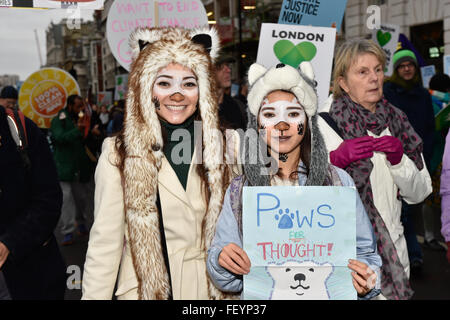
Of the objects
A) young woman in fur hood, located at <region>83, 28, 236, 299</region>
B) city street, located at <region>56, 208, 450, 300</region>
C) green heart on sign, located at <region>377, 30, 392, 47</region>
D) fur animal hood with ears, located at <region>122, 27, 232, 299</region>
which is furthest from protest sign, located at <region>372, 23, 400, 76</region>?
young woman in fur hood, located at <region>83, 28, 236, 299</region>

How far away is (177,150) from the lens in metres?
2.57

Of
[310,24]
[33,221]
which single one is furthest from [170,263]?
[310,24]

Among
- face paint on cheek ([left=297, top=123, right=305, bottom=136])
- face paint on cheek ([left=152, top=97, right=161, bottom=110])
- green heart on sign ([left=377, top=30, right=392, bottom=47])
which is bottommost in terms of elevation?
face paint on cheek ([left=297, top=123, right=305, bottom=136])

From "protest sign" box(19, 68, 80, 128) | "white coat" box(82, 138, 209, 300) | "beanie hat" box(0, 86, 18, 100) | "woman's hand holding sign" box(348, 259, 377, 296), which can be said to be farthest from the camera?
"beanie hat" box(0, 86, 18, 100)

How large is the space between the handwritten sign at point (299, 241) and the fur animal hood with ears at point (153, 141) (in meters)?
0.53

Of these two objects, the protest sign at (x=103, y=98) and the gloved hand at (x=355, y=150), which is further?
the protest sign at (x=103, y=98)

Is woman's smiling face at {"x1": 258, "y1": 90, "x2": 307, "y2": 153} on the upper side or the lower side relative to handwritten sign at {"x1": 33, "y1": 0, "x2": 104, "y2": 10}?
lower

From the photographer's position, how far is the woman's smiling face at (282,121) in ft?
6.91

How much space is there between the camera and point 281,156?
214 centimetres

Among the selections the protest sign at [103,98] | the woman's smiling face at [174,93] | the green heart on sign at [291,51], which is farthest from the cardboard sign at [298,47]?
the protest sign at [103,98]

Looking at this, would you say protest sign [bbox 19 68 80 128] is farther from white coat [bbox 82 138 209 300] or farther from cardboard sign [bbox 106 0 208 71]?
white coat [bbox 82 138 209 300]

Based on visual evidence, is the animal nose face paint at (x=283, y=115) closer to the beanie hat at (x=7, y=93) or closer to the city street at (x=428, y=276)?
the city street at (x=428, y=276)

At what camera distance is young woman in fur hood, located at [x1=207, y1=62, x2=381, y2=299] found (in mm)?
2057

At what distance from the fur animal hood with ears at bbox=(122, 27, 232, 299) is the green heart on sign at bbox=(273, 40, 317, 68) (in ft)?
5.05
